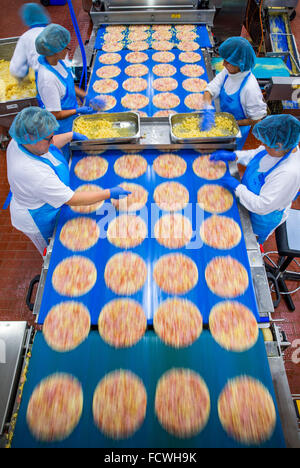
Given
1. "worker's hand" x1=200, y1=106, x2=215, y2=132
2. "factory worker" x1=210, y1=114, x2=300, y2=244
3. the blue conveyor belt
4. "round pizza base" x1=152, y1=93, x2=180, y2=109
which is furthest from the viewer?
"round pizza base" x1=152, y1=93, x2=180, y2=109

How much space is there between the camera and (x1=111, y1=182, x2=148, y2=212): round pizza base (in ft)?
7.65

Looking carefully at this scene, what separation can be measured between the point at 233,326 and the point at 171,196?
117cm

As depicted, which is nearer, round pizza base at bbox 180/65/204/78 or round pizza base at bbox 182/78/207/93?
round pizza base at bbox 182/78/207/93

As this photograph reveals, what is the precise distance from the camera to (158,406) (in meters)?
1.53

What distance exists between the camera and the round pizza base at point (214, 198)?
91.5 inches

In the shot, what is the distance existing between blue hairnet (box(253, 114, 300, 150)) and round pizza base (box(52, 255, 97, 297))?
1.62 m

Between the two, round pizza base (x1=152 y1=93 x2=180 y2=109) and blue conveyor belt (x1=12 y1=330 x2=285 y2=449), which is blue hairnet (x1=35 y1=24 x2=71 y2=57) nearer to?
round pizza base (x1=152 y1=93 x2=180 y2=109)

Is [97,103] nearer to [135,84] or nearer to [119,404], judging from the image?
[135,84]

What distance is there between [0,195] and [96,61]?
2.53m

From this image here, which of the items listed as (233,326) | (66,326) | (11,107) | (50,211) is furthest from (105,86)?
(233,326)

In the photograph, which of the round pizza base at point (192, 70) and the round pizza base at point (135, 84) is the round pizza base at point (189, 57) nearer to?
the round pizza base at point (192, 70)

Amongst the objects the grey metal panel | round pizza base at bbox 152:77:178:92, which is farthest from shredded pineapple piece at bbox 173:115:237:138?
the grey metal panel

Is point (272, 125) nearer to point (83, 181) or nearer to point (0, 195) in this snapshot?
point (83, 181)

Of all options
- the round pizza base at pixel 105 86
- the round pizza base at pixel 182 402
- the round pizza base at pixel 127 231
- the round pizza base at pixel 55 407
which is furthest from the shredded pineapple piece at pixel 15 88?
the round pizza base at pixel 182 402
